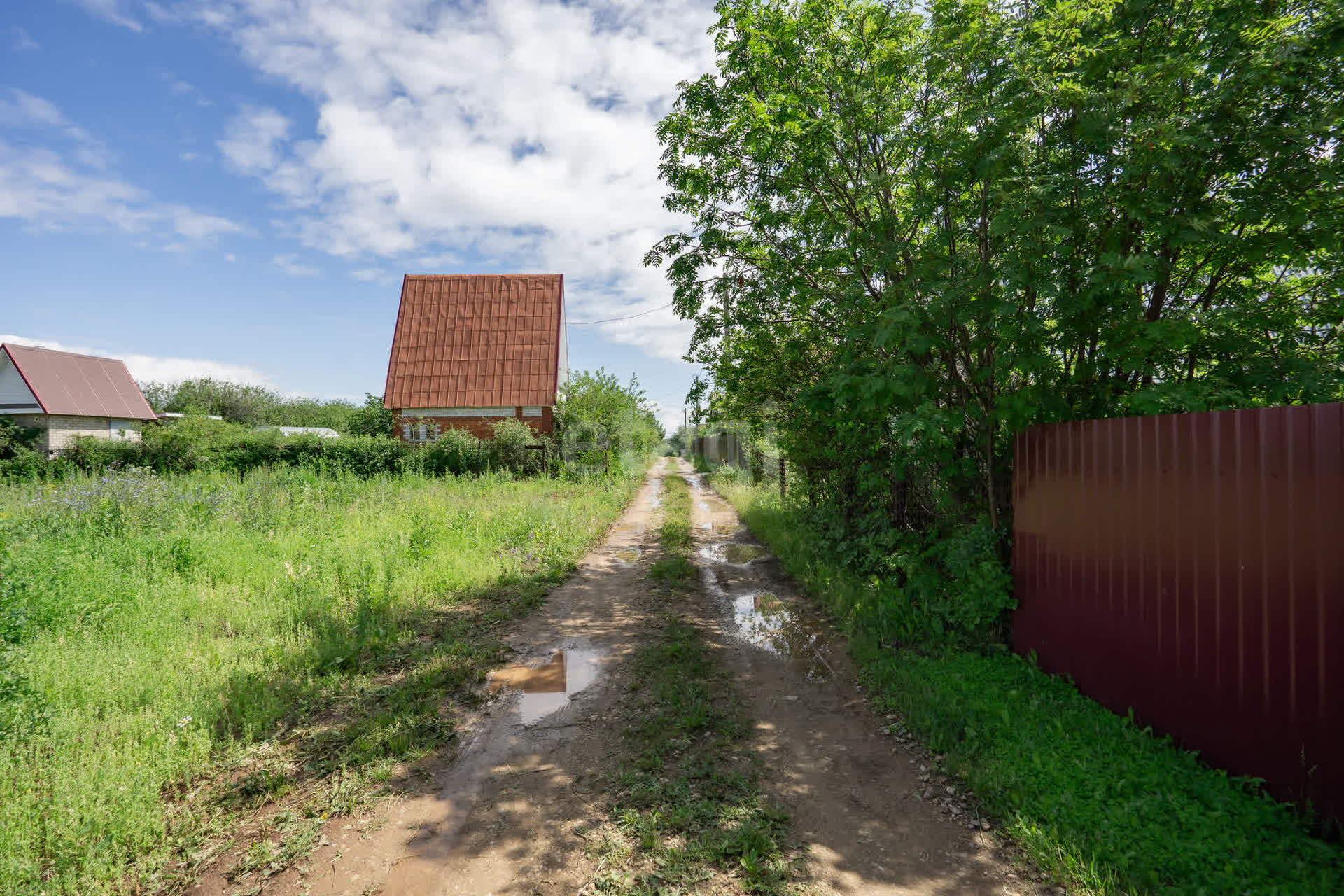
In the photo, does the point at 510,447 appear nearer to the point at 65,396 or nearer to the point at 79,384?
the point at 65,396

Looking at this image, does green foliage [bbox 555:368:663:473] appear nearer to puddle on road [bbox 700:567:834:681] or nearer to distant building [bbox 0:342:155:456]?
puddle on road [bbox 700:567:834:681]

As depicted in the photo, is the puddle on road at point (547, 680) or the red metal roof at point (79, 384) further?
the red metal roof at point (79, 384)

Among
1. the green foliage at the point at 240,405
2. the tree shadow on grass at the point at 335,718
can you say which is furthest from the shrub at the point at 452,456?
the green foliage at the point at 240,405

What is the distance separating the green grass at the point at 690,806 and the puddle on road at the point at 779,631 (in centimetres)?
104

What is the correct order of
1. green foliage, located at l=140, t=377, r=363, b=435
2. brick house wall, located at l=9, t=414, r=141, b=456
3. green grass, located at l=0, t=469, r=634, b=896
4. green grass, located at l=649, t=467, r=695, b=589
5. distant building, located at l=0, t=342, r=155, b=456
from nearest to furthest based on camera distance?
green grass, located at l=0, t=469, r=634, b=896
green grass, located at l=649, t=467, r=695, b=589
brick house wall, located at l=9, t=414, r=141, b=456
distant building, located at l=0, t=342, r=155, b=456
green foliage, located at l=140, t=377, r=363, b=435

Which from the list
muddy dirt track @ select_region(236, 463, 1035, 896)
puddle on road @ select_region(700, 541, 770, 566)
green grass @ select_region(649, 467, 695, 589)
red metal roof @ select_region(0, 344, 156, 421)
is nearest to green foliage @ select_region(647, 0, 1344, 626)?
muddy dirt track @ select_region(236, 463, 1035, 896)

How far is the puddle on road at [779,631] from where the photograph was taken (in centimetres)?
546

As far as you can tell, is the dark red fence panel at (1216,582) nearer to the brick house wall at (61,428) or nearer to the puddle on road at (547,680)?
the puddle on road at (547,680)

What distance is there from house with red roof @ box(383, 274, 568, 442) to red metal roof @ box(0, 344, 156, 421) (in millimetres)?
17680

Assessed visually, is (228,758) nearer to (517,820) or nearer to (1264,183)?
(517,820)

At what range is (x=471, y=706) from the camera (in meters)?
4.48

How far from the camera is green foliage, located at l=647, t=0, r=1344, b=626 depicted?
12.2 ft

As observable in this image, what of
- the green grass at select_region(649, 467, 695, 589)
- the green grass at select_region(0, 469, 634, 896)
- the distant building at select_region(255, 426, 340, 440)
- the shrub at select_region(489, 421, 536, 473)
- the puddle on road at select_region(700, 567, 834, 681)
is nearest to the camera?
Result: the green grass at select_region(0, 469, 634, 896)

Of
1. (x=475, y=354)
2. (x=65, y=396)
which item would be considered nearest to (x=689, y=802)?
(x=475, y=354)
